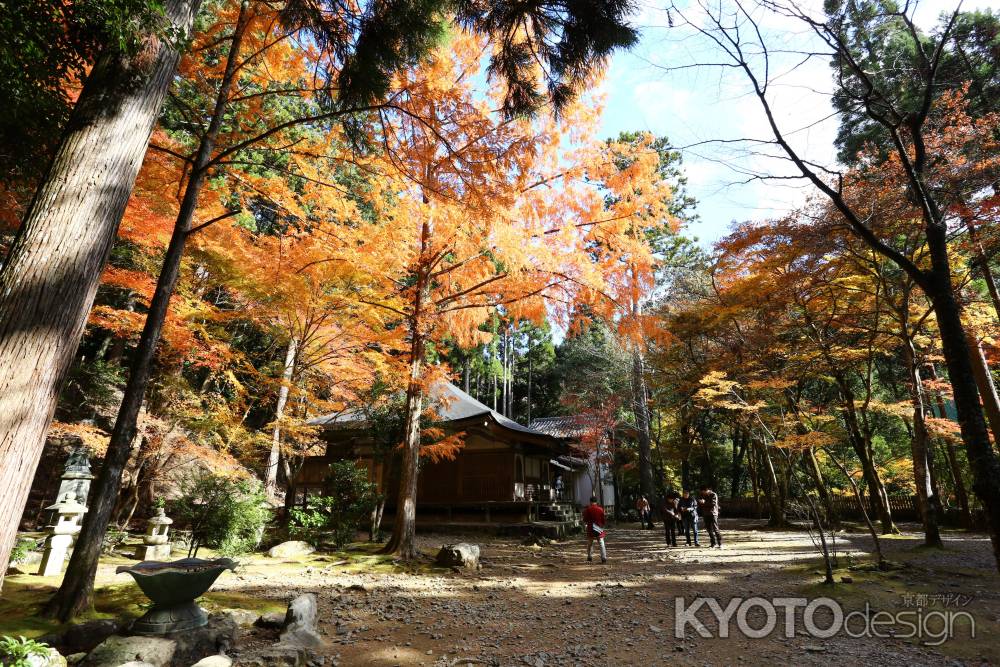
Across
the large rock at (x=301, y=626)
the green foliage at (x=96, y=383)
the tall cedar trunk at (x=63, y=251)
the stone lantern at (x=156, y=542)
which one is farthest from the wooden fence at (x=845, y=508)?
the green foliage at (x=96, y=383)

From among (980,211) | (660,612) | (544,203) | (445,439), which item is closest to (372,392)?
(445,439)

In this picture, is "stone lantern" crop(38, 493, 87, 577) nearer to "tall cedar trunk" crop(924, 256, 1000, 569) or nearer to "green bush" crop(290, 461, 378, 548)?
"green bush" crop(290, 461, 378, 548)

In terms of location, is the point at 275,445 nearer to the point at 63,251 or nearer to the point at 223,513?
the point at 223,513

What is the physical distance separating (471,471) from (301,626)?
10.7 metres

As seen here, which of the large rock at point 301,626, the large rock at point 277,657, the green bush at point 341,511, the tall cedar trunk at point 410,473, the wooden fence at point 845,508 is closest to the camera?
the large rock at point 277,657

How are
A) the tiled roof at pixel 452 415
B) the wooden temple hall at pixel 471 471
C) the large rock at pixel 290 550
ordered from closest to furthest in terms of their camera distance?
the large rock at pixel 290 550 < the tiled roof at pixel 452 415 < the wooden temple hall at pixel 471 471

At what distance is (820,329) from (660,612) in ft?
30.6

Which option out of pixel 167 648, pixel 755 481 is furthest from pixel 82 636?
pixel 755 481

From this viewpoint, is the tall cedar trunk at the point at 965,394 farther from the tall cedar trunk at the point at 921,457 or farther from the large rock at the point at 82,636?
the large rock at the point at 82,636

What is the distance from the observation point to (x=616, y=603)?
5.86 m

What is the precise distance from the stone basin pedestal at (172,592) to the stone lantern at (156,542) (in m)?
4.91

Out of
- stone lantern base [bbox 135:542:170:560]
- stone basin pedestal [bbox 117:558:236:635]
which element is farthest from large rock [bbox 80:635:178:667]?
stone lantern base [bbox 135:542:170:560]

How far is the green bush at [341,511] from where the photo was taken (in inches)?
372

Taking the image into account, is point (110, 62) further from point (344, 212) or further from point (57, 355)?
point (344, 212)
